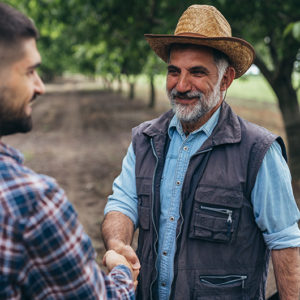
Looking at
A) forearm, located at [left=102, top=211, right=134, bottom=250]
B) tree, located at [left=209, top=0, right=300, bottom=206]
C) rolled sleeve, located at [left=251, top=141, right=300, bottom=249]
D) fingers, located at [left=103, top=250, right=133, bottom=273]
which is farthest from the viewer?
tree, located at [left=209, top=0, right=300, bottom=206]

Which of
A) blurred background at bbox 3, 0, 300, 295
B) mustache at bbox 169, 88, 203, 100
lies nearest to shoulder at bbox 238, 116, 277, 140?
mustache at bbox 169, 88, 203, 100

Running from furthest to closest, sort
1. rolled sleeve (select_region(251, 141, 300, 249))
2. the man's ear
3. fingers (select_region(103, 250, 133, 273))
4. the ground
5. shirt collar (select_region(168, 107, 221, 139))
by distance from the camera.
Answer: the ground, the man's ear, shirt collar (select_region(168, 107, 221, 139)), rolled sleeve (select_region(251, 141, 300, 249)), fingers (select_region(103, 250, 133, 273))

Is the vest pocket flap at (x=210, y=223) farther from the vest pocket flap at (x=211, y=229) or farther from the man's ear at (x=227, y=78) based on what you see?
the man's ear at (x=227, y=78)

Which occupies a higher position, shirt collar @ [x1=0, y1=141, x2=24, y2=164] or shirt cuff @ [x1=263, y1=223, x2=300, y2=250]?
shirt collar @ [x1=0, y1=141, x2=24, y2=164]

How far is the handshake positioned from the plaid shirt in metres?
0.52

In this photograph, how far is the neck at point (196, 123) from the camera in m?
2.26

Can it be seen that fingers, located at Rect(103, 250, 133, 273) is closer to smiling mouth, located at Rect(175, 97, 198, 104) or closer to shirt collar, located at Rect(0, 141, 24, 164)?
shirt collar, located at Rect(0, 141, 24, 164)

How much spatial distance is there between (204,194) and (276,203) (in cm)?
38

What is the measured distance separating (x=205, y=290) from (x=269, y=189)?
64 centimetres

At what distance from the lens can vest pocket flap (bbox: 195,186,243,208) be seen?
1943 millimetres

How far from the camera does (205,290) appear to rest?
1939 mm

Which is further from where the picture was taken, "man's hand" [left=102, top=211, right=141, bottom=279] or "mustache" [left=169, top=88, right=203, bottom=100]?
"mustache" [left=169, top=88, right=203, bottom=100]

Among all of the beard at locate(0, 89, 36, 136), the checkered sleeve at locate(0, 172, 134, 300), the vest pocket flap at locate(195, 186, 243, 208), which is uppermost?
the beard at locate(0, 89, 36, 136)

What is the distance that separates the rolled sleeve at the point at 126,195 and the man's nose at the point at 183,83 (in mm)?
520
